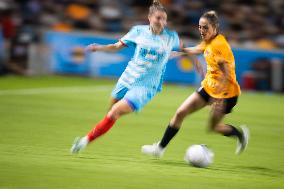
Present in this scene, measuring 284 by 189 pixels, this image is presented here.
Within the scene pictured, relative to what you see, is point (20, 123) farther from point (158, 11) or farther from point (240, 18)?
point (240, 18)

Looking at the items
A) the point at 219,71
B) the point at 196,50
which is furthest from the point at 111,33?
the point at 219,71

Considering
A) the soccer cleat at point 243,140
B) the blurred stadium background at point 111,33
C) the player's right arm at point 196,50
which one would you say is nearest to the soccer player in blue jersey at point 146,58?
the player's right arm at point 196,50

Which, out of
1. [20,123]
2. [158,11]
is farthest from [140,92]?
[20,123]

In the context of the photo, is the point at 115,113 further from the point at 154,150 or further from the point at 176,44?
the point at 176,44

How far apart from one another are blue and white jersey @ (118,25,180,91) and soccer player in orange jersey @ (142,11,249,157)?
1.49 feet

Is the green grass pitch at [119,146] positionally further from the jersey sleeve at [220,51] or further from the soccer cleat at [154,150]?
the jersey sleeve at [220,51]

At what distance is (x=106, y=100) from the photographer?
18.4 m

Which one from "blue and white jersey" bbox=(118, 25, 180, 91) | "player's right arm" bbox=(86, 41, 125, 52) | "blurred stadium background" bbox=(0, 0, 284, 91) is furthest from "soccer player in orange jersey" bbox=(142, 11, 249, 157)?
"blurred stadium background" bbox=(0, 0, 284, 91)

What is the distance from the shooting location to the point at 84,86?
21.5 metres

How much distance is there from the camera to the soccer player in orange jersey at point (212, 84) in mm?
9477

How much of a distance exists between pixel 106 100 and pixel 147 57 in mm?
8622

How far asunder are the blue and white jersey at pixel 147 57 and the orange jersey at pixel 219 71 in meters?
0.58

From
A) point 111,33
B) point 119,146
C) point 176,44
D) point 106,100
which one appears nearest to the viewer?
point 176,44

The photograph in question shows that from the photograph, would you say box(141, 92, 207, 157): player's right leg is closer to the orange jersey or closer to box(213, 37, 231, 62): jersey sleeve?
the orange jersey
